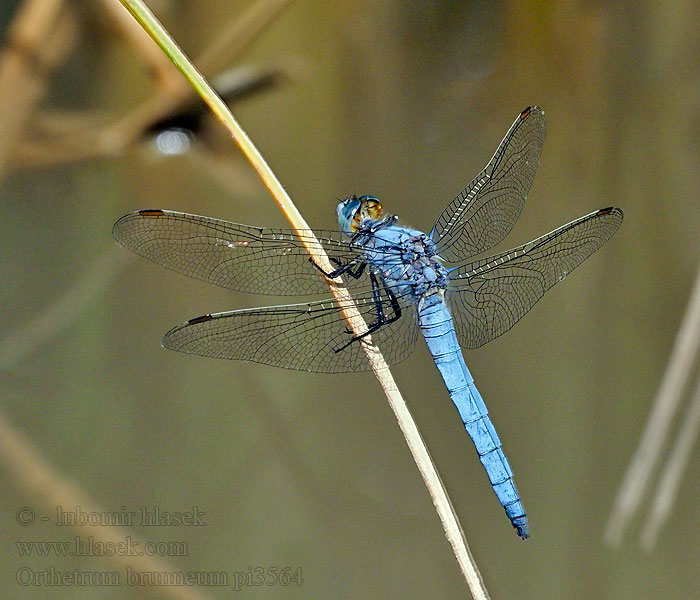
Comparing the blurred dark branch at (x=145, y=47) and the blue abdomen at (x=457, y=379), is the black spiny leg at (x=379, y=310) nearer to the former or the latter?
the blue abdomen at (x=457, y=379)

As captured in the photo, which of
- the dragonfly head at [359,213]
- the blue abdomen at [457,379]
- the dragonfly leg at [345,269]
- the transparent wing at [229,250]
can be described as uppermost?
the dragonfly head at [359,213]

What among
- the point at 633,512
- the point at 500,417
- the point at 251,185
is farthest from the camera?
the point at 251,185

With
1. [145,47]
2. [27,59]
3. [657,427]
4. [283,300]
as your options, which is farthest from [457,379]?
[27,59]

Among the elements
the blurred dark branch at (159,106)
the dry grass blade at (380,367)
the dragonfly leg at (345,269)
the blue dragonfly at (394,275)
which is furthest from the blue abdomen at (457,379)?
the blurred dark branch at (159,106)

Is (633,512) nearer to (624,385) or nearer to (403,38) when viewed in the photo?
(624,385)

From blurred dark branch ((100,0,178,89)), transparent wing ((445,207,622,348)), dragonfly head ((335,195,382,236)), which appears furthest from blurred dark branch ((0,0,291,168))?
transparent wing ((445,207,622,348))

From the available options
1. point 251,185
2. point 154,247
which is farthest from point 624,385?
point 154,247

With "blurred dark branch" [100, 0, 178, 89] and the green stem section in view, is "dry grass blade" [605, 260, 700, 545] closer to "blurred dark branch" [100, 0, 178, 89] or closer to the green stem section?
the green stem section
